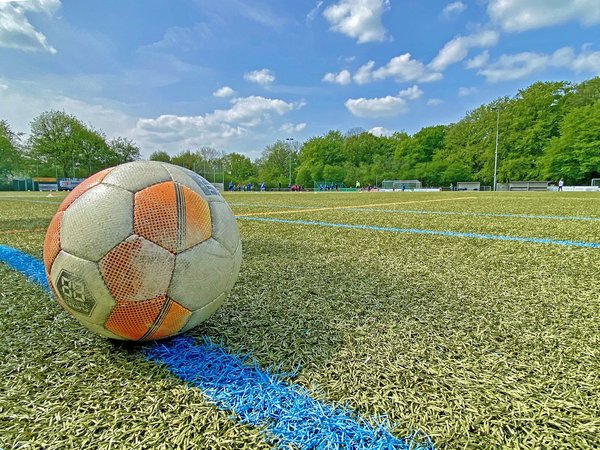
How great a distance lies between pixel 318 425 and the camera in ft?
3.48

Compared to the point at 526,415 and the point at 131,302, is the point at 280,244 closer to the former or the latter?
the point at 131,302

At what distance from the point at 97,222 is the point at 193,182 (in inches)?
18.4


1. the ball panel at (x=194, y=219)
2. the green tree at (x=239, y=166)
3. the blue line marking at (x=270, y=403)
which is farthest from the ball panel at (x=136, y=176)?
the green tree at (x=239, y=166)

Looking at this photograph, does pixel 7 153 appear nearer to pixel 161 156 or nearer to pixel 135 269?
pixel 161 156

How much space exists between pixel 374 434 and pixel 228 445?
17.3 inches

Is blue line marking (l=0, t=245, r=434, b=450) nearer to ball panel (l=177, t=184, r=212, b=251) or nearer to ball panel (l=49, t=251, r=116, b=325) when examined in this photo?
ball panel (l=49, t=251, r=116, b=325)

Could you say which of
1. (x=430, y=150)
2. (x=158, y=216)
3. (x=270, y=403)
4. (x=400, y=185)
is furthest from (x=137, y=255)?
(x=430, y=150)

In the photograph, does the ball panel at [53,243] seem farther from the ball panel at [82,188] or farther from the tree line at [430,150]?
the tree line at [430,150]

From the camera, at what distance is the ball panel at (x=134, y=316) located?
1391mm

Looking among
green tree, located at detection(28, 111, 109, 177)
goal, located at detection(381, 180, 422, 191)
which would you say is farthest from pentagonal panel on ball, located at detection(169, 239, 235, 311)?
green tree, located at detection(28, 111, 109, 177)

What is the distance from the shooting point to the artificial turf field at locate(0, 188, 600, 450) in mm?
1043

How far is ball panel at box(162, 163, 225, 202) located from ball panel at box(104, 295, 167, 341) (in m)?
0.54

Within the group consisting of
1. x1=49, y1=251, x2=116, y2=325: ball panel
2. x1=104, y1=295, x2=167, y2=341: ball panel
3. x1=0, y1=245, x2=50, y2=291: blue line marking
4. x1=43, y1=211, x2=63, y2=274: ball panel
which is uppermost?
x1=43, y1=211, x2=63, y2=274: ball panel

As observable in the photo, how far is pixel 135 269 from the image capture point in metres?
1.38
